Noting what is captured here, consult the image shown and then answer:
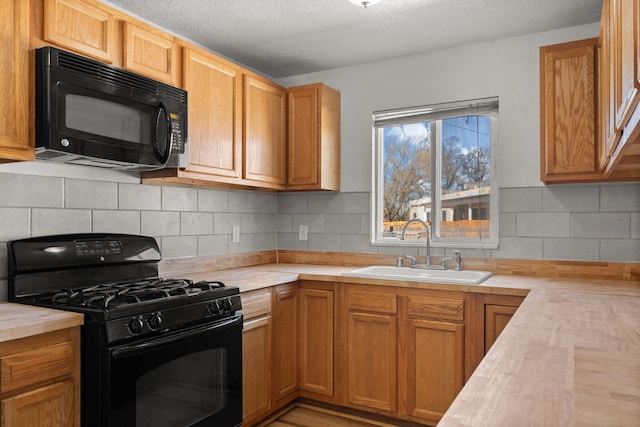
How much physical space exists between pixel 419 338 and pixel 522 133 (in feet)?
4.64

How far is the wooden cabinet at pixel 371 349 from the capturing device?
2701mm

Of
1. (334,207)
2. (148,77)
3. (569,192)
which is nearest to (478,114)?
(569,192)

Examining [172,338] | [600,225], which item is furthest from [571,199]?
[172,338]

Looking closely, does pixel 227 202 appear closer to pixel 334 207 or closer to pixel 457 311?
pixel 334 207

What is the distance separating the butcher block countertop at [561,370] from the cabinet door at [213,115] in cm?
179

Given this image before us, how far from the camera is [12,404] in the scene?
1.49 metres

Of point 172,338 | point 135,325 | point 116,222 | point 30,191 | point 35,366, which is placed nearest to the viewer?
point 35,366

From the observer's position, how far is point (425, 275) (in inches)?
121

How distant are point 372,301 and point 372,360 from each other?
348 millimetres

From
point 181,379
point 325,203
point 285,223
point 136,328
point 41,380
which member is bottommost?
point 181,379

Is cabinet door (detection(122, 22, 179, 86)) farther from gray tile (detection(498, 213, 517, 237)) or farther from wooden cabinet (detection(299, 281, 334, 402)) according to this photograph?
gray tile (detection(498, 213, 517, 237))

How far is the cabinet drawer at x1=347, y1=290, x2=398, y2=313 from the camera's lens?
269cm

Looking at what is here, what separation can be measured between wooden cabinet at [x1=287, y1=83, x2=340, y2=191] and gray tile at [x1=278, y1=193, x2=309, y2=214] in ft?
1.03

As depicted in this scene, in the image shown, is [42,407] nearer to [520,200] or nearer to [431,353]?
[431,353]
